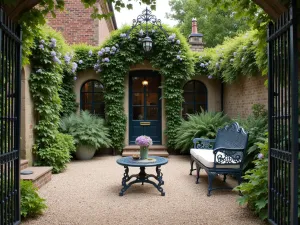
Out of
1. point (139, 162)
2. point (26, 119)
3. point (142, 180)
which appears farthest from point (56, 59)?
point (142, 180)

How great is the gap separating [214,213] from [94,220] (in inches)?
65.5

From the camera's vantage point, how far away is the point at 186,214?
4227 mm

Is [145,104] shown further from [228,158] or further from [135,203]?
[135,203]

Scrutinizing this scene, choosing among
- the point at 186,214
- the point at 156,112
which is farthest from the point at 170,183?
the point at 156,112

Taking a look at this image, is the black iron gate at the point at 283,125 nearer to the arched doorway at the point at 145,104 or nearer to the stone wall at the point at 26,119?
the stone wall at the point at 26,119

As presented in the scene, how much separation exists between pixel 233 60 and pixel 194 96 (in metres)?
3.02

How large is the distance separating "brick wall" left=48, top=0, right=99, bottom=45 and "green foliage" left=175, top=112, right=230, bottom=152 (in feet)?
17.5

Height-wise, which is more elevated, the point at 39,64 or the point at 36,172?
the point at 39,64

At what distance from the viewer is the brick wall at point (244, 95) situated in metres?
7.46

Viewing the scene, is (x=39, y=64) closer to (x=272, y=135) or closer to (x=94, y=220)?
(x=94, y=220)

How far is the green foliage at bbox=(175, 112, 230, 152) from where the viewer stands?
28.9 ft

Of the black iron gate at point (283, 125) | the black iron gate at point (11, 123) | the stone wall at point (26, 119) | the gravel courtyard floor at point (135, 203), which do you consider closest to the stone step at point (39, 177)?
the gravel courtyard floor at point (135, 203)

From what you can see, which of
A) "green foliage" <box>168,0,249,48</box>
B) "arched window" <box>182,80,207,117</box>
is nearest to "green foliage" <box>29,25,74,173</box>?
"arched window" <box>182,80,207,117</box>

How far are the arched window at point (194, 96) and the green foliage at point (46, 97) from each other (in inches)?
198
